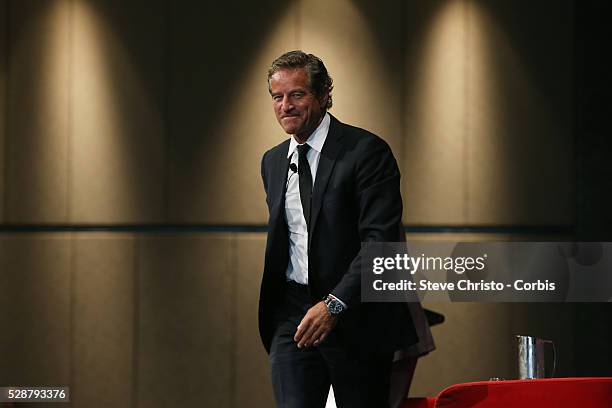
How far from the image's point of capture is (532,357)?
2.51 meters

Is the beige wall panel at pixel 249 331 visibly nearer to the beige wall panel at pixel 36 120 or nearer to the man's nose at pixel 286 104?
the beige wall panel at pixel 36 120

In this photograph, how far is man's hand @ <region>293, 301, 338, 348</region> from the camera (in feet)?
6.74

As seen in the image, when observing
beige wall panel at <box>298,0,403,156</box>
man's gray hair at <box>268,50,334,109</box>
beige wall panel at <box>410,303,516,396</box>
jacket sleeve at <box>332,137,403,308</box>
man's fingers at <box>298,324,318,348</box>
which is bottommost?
beige wall panel at <box>410,303,516,396</box>

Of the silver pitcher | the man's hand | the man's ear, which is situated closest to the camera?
the man's hand

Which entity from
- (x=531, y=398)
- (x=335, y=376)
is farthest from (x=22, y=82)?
(x=531, y=398)

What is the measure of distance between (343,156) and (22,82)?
224 cm

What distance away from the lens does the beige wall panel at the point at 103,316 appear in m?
3.96

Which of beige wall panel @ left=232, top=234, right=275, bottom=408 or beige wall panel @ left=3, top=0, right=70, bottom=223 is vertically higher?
beige wall panel @ left=3, top=0, right=70, bottom=223

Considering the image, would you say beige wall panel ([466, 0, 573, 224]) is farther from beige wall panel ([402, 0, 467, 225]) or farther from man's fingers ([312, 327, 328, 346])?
man's fingers ([312, 327, 328, 346])

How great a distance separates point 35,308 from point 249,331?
0.94 metres

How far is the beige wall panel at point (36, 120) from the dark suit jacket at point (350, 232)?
2012 mm

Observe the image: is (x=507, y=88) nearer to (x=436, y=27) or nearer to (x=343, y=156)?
(x=436, y=27)

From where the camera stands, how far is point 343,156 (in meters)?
2.20

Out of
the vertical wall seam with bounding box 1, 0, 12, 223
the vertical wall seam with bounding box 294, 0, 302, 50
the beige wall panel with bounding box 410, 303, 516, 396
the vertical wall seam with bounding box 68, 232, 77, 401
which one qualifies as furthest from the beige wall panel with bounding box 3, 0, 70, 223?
the beige wall panel with bounding box 410, 303, 516, 396
